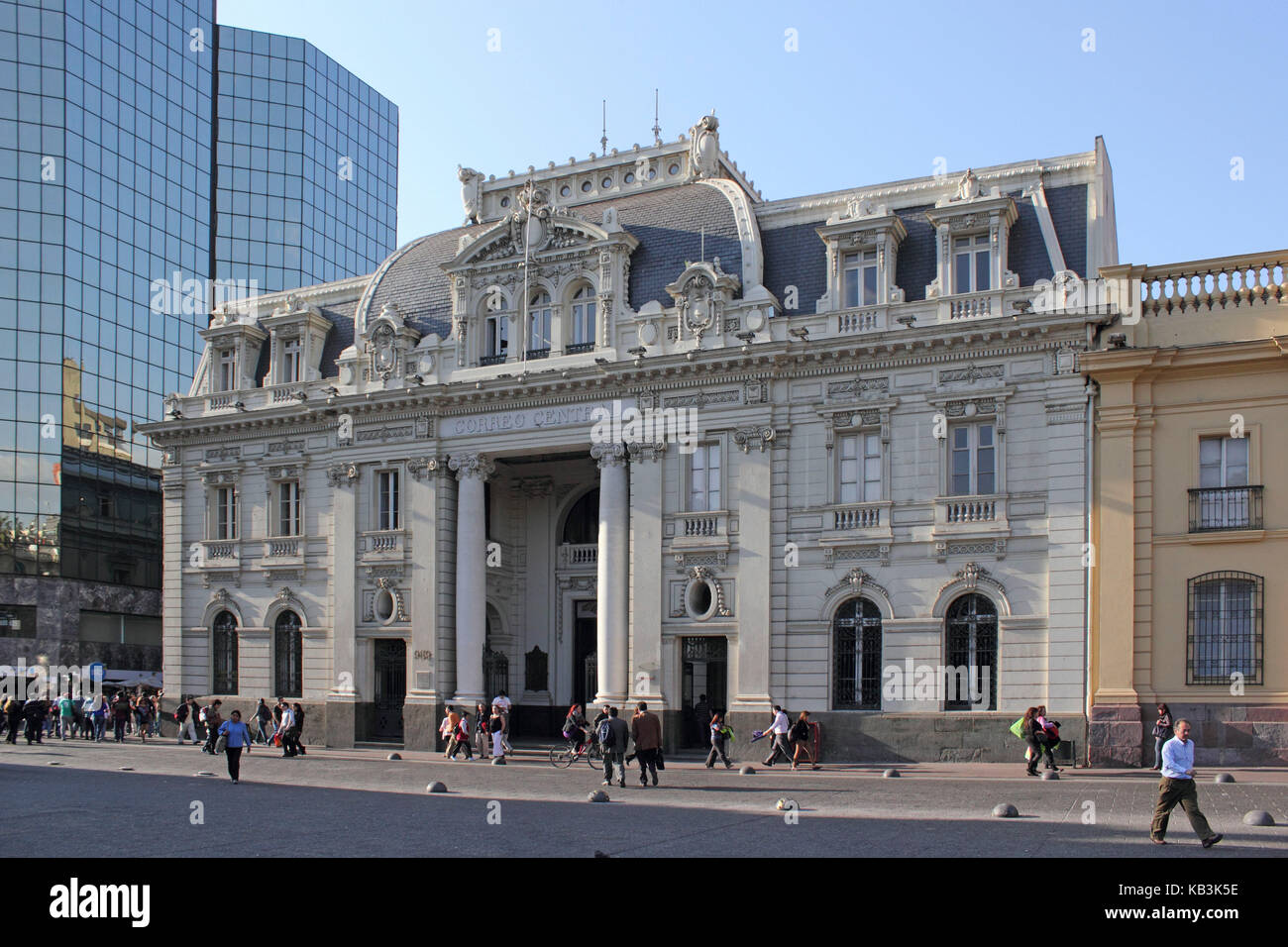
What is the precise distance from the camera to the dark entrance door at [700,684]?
36.4 meters

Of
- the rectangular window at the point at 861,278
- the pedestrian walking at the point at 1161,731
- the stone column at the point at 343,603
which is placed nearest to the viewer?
the pedestrian walking at the point at 1161,731

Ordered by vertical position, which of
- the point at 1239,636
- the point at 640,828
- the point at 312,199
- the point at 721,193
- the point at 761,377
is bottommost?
the point at 640,828

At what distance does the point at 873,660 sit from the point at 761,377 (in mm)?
8025

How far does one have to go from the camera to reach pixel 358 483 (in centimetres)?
4144

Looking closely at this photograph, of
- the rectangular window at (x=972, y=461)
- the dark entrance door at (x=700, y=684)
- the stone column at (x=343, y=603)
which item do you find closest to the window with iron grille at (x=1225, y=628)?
the rectangular window at (x=972, y=461)

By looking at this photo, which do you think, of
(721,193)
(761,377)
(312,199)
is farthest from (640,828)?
(312,199)

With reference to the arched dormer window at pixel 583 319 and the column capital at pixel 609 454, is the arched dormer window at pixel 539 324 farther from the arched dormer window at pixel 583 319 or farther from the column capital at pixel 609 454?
the column capital at pixel 609 454

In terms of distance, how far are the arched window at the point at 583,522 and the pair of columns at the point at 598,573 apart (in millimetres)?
3416

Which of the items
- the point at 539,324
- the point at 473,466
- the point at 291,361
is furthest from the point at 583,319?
the point at 291,361

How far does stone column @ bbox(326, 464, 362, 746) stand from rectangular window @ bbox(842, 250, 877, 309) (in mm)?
16454

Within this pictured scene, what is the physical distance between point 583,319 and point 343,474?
9.35 metres

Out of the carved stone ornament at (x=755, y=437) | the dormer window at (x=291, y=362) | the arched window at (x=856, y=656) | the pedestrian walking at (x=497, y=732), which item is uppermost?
the dormer window at (x=291, y=362)

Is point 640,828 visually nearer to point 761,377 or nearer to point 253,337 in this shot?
point 761,377

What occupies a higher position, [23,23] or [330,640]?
[23,23]
